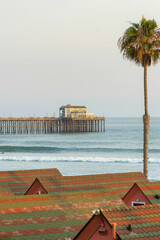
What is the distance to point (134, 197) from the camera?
1830 centimetres

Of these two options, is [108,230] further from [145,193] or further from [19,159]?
[19,159]

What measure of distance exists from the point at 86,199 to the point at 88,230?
4.10 m

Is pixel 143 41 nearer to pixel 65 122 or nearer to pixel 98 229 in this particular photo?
pixel 98 229

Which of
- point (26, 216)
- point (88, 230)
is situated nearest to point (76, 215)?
point (26, 216)

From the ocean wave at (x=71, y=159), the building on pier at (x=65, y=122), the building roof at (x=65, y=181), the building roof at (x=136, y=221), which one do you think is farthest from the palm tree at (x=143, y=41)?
the building on pier at (x=65, y=122)

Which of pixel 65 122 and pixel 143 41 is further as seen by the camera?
pixel 65 122

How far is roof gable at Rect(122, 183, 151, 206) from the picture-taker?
18188 mm

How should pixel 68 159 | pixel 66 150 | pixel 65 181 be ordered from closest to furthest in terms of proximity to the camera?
pixel 65 181 → pixel 68 159 → pixel 66 150

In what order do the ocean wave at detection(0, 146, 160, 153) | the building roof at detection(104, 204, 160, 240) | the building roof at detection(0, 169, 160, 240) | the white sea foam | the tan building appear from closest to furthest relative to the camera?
the building roof at detection(104, 204, 160, 240) < the building roof at detection(0, 169, 160, 240) < the white sea foam < the ocean wave at detection(0, 146, 160, 153) < the tan building

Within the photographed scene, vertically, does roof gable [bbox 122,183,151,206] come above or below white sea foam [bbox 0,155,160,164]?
above

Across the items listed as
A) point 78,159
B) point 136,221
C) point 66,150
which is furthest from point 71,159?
point 136,221

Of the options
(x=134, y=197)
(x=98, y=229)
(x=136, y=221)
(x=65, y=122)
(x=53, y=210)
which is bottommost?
(x=65, y=122)

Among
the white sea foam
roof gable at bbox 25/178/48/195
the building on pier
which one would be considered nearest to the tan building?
the building on pier

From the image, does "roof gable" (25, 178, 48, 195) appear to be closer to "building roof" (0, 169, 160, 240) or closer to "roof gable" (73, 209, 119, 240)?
"building roof" (0, 169, 160, 240)
